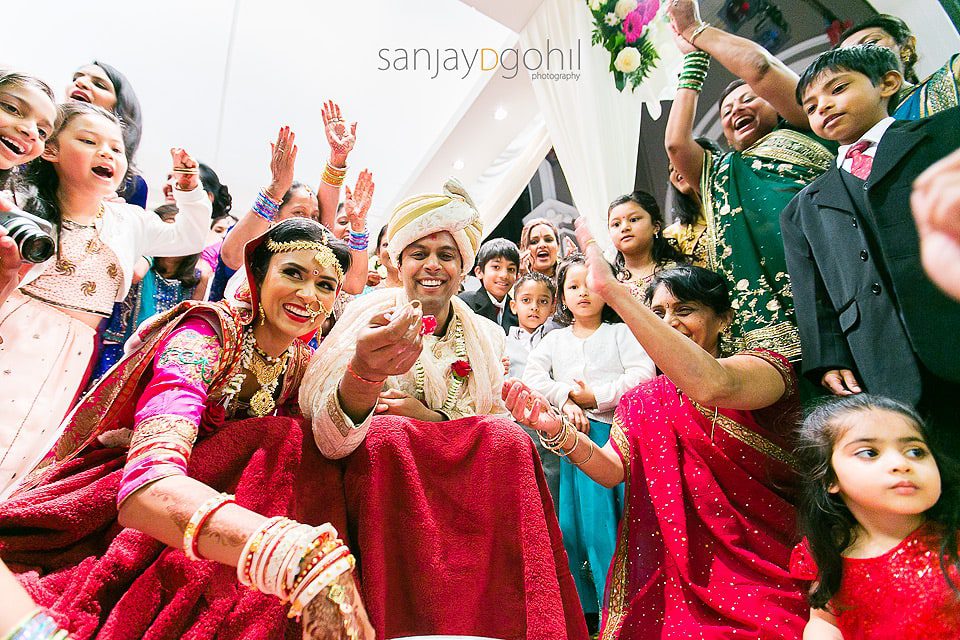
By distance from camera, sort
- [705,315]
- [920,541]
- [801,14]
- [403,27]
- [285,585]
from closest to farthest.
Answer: [285,585], [920,541], [705,315], [801,14], [403,27]

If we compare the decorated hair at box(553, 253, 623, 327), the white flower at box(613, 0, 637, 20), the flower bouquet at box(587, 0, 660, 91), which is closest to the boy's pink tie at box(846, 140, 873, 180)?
the decorated hair at box(553, 253, 623, 327)

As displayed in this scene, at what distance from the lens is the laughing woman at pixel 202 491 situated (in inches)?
40.3

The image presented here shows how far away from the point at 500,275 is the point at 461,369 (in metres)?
1.81

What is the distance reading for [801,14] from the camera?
257cm

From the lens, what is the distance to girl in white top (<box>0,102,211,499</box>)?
191 centimetres

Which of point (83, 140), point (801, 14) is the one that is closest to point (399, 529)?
point (83, 140)

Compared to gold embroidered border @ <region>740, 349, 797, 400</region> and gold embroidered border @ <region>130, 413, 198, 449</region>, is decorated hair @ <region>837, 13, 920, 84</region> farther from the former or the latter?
gold embroidered border @ <region>130, 413, 198, 449</region>

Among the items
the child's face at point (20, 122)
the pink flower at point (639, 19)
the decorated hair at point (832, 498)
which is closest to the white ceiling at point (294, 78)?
the pink flower at point (639, 19)

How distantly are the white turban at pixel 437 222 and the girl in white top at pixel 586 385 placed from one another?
61 cm

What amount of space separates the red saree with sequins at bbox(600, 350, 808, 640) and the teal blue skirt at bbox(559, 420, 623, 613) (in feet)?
1.34

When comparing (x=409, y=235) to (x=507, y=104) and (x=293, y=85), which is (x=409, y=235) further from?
(x=507, y=104)

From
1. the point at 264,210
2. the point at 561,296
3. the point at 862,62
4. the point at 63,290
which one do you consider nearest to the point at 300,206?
the point at 264,210

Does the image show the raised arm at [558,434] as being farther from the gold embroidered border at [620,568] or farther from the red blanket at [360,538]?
the red blanket at [360,538]

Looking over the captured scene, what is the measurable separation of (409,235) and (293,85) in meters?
3.68
